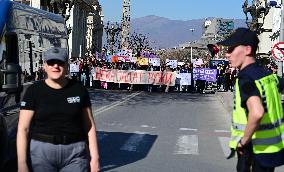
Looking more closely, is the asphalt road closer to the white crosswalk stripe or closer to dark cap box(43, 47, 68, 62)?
the white crosswalk stripe

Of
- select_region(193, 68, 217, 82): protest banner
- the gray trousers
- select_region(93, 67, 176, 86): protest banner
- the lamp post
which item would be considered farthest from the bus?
the lamp post

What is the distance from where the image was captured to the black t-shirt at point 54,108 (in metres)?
5.10

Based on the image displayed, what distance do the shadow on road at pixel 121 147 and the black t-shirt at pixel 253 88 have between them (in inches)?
198

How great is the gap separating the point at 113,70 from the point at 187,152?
28.5 meters

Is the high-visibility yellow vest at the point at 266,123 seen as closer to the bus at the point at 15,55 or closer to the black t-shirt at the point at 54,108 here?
the black t-shirt at the point at 54,108

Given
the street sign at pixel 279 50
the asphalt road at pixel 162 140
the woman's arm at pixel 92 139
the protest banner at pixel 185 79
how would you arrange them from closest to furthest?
the woman's arm at pixel 92 139 < the asphalt road at pixel 162 140 < the street sign at pixel 279 50 < the protest banner at pixel 185 79

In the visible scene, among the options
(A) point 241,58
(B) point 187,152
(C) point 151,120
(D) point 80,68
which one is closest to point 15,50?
(A) point 241,58

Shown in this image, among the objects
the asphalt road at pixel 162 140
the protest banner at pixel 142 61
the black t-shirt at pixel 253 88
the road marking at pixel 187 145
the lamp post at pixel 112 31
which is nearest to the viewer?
the black t-shirt at pixel 253 88

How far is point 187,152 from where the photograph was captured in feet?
39.0

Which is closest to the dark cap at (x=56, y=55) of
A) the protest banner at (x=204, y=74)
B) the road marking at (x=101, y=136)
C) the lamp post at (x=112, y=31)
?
the road marking at (x=101, y=136)

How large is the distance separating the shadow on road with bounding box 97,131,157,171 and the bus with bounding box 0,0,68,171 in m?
2.15

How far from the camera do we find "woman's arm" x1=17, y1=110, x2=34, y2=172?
506 cm

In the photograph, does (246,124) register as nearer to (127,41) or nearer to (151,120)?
(151,120)

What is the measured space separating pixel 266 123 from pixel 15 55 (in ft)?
12.4
